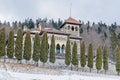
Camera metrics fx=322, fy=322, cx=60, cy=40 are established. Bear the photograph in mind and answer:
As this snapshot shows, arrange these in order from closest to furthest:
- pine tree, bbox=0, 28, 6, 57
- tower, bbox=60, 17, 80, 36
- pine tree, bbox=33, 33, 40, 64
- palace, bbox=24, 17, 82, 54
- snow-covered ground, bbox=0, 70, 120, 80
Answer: snow-covered ground, bbox=0, 70, 120, 80
pine tree, bbox=0, 28, 6, 57
pine tree, bbox=33, 33, 40, 64
palace, bbox=24, 17, 82, 54
tower, bbox=60, 17, 80, 36

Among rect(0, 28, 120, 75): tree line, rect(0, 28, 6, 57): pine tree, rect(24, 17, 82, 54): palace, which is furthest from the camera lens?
rect(24, 17, 82, 54): palace

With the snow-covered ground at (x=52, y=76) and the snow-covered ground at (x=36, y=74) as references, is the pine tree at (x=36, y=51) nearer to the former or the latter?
the snow-covered ground at (x=36, y=74)

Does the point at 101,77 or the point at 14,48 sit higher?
the point at 14,48

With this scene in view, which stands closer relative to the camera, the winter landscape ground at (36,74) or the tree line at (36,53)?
the winter landscape ground at (36,74)

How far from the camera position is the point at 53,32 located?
2338 inches

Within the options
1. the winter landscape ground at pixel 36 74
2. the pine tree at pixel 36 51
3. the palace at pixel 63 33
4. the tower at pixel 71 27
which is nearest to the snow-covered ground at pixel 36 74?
the winter landscape ground at pixel 36 74

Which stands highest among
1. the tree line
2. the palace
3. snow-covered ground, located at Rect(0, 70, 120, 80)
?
the palace

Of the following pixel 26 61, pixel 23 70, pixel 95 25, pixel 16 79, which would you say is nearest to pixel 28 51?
pixel 26 61

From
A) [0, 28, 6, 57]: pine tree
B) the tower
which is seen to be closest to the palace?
the tower

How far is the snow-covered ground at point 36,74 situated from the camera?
35.6 meters

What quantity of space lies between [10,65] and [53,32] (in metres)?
23.1

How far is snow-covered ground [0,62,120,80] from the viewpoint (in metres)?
35.6

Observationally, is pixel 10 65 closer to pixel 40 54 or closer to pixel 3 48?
pixel 3 48

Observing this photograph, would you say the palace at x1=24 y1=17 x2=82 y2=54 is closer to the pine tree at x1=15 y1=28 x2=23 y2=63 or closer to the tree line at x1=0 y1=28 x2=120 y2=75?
the tree line at x1=0 y1=28 x2=120 y2=75
